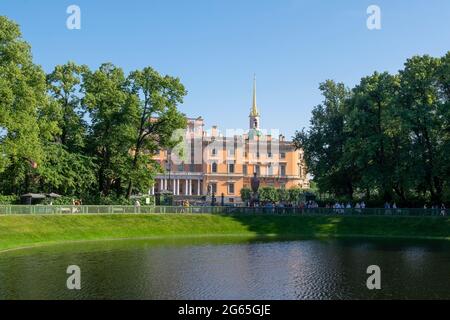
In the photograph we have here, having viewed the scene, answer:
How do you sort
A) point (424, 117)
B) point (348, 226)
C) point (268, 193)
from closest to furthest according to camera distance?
point (348, 226)
point (424, 117)
point (268, 193)

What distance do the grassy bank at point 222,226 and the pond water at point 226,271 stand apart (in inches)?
252

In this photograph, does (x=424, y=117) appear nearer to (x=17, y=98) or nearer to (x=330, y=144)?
(x=330, y=144)

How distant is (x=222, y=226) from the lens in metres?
62.6

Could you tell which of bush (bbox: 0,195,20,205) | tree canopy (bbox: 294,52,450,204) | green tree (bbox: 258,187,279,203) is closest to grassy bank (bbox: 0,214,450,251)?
tree canopy (bbox: 294,52,450,204)

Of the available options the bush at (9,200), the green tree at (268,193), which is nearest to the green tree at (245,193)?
the green tree at (268,193)

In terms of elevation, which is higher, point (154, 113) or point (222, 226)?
point (154, 113)

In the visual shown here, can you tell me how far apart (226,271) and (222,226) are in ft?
96.7

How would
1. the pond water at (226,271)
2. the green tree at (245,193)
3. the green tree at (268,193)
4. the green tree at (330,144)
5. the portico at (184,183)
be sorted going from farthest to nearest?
the portico at (184,183)
the green tree at (245,193)
the green tree at (268,193)
the green tree at (330,144)
the pond water at (226,271)

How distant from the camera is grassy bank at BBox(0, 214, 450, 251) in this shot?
53656mm

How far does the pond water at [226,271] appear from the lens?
2641cm

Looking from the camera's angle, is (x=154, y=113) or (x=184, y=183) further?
(x=184, y=183)

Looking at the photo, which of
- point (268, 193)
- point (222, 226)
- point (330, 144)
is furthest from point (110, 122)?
point (268, 193)

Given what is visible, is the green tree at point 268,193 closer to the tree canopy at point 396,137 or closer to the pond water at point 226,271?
the tree canopy at point 396,137
